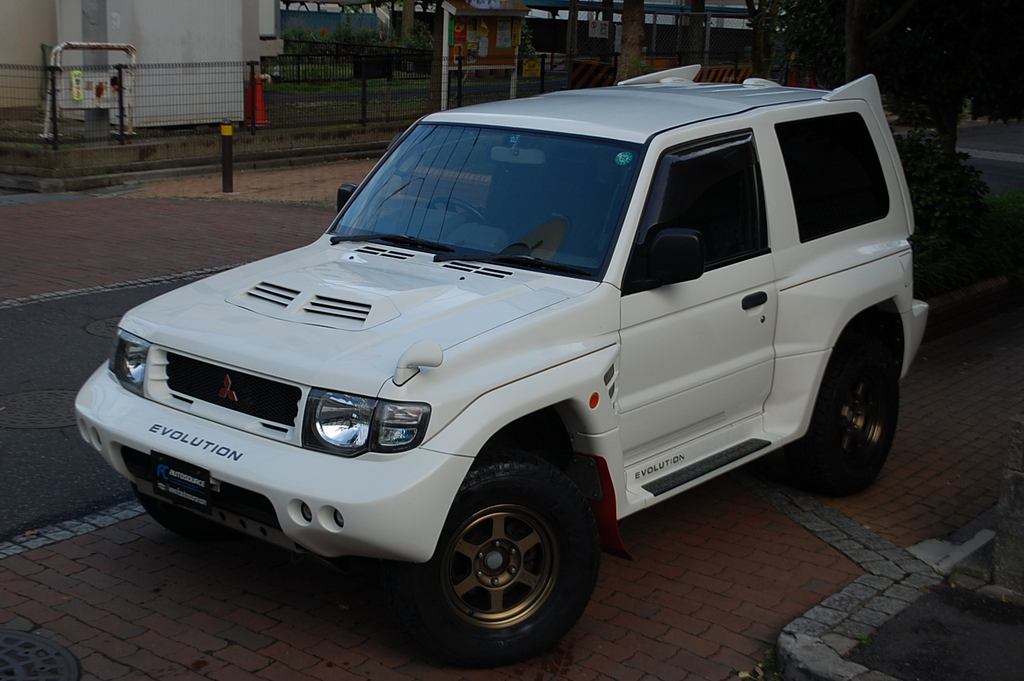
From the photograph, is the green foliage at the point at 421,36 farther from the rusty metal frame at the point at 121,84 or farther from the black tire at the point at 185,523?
the black tire at the point at 185,523

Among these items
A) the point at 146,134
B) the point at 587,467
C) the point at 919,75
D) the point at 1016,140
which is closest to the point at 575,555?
the point at 587,467

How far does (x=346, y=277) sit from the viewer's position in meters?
4.58

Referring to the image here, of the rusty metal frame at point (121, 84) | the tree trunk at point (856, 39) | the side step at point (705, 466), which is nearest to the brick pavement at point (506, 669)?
the side step at point (705, 466)

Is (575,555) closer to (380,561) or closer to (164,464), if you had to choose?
(380,561)

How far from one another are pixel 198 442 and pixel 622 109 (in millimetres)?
2515

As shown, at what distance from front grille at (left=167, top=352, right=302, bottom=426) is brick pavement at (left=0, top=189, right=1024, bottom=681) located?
0.93 meters

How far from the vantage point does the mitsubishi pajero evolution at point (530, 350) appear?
151 inches

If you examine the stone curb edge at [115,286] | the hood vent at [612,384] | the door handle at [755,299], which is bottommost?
the stone curb edge at [115,286]

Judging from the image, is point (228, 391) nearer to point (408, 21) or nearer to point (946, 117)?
point (946, 117)

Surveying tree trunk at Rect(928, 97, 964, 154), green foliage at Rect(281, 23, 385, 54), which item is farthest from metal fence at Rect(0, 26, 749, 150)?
green foliage at Rect(281, 23, 385, 54)

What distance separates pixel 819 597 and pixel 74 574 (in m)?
3.21

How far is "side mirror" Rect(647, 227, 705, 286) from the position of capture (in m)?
4.44

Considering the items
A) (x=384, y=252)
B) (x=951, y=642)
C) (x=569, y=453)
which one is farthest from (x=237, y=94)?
(x=951, y=642)

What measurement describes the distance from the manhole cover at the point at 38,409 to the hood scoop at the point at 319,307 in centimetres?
264
